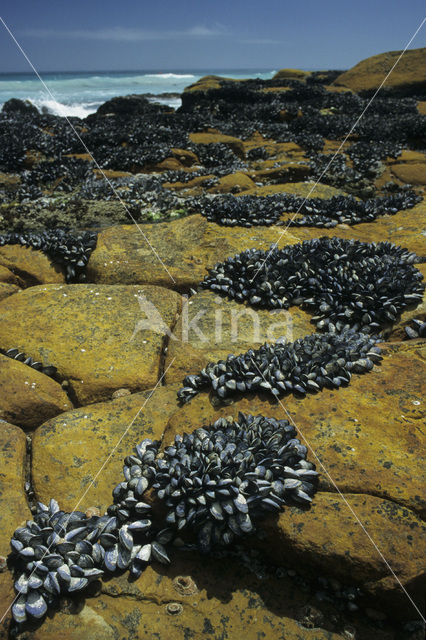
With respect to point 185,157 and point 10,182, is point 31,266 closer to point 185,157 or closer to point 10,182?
point 10,182

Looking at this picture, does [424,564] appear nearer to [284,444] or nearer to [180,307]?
[284,444]

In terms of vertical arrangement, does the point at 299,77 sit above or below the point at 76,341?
above

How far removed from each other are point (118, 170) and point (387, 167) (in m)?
7.45

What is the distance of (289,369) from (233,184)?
21.9 feet

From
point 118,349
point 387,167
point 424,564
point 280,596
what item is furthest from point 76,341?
point 387,167

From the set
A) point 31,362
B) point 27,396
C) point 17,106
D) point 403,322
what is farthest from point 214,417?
point 17,106

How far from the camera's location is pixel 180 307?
17.6 feet

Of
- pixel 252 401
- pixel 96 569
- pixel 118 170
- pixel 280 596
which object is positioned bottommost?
pixel 280 596

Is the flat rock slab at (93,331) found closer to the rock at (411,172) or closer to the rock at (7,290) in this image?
the rock at (7,290)

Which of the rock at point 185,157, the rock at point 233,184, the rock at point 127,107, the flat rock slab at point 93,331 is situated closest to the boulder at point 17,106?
the rock at point 127,107

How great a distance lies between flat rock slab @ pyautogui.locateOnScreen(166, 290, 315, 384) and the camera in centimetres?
455

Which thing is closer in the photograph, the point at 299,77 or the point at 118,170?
the point at 118,170

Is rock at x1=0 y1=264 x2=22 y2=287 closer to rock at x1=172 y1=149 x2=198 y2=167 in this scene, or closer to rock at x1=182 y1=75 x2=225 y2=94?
rock at x1=172 y1=149 x2=198 y2=167

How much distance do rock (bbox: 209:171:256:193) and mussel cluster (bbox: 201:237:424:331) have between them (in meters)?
3.78
